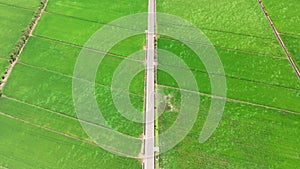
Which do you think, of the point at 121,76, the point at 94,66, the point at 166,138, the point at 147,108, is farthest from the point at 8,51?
the point at 166,138

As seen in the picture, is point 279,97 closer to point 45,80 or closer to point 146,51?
point 146,51

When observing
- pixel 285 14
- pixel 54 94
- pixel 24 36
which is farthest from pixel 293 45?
pixel 24 36

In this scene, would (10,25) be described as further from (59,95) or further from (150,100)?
(150,100)

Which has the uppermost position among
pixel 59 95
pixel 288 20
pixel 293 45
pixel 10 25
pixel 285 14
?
pixel 10 25

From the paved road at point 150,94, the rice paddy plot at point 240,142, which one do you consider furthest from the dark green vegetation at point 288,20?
the paved road at point 150,94

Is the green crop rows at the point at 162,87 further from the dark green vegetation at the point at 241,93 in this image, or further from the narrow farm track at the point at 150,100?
the narrow farm track at the point at 150,100
